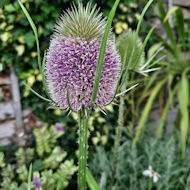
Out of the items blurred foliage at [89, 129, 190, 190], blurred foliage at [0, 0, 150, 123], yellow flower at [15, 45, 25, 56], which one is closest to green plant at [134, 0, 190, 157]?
blurred foliage at [89, 129, 190, 190]

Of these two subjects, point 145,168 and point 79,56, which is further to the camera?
point 145,168

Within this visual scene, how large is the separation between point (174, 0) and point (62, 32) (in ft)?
6.12

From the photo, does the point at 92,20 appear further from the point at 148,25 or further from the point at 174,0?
the point at 174,0

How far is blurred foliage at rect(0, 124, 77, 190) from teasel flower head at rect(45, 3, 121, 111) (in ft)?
1.66

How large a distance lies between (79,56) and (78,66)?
23 millimetres

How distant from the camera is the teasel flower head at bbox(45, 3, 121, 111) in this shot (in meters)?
0.47

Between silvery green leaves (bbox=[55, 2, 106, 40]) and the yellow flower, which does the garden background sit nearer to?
the yellow flower

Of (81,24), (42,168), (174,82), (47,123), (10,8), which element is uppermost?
(10,8)

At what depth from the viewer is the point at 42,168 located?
1.18m

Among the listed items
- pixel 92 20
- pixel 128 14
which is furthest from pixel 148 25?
pixel 92 20

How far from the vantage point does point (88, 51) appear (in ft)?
1.54

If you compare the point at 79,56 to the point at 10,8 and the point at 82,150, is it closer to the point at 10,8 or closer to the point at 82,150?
the point at 82,150

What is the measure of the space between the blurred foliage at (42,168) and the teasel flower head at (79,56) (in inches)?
19.9

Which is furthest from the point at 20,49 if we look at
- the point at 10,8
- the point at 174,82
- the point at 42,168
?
the point at 174,82
